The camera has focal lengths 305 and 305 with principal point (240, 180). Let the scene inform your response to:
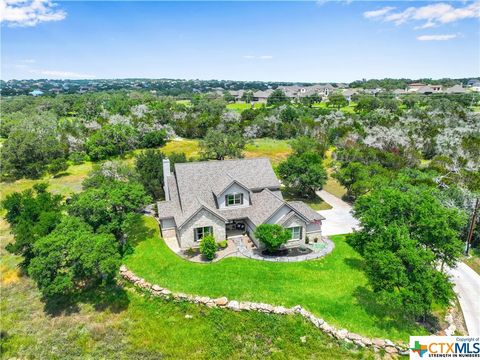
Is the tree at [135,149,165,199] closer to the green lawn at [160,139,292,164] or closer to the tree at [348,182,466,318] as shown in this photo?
the tree at [348,182,466,318]

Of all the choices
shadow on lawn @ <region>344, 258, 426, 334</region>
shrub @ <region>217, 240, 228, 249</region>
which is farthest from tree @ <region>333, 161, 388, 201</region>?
shrub @ <region>217, 240, 228, 249</region>

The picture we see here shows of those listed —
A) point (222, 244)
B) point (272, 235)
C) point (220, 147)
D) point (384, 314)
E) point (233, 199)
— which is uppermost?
point (220, 147)

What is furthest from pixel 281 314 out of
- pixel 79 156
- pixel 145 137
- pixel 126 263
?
pixel 145 137

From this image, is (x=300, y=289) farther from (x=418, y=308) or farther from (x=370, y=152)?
(x=370, y=152)

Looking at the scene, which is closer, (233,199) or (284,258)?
(284,258)

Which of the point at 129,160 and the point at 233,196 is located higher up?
the point at 233,196

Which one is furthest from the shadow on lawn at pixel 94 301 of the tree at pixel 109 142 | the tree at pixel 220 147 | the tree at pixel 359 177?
the tree at pixel 109 142

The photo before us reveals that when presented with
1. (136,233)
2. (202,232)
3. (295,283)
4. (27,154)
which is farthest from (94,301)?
(27,154)

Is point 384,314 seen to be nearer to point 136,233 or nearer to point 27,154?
point 136,233
